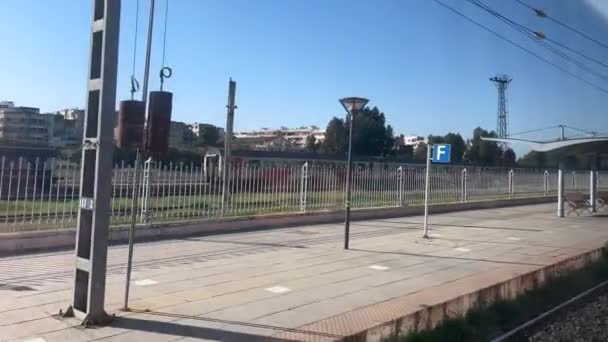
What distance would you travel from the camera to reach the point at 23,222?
9453 millimetres

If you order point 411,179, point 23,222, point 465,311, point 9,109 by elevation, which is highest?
point 9,109

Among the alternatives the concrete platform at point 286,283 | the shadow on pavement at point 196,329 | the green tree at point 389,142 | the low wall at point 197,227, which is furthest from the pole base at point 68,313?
the green tree at point 389,142

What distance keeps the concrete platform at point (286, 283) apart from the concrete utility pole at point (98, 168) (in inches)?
12.1

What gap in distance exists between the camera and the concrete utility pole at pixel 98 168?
18.4 ft

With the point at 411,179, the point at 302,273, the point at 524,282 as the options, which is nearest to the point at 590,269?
the point at 524,282

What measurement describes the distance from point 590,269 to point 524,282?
2769mm

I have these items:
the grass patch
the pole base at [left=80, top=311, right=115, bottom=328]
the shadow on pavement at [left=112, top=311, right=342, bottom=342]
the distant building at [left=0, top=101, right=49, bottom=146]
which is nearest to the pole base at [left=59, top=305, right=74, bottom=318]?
the pole base at [left=80, top=311, right=115, bottom=328]

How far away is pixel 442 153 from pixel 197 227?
5941mm

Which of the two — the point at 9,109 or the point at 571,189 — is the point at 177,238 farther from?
the point at 571,189

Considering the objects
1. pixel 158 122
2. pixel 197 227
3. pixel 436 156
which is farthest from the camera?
pixel 436 156

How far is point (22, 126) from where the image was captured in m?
17.6

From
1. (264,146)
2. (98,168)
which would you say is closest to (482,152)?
(264,146)

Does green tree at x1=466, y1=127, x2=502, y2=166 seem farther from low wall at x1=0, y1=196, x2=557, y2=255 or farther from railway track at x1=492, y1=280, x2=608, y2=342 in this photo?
railway track at x1=492, y1=280, x2=608, y2=342

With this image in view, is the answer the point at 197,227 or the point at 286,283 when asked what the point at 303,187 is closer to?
the point at 197,227
